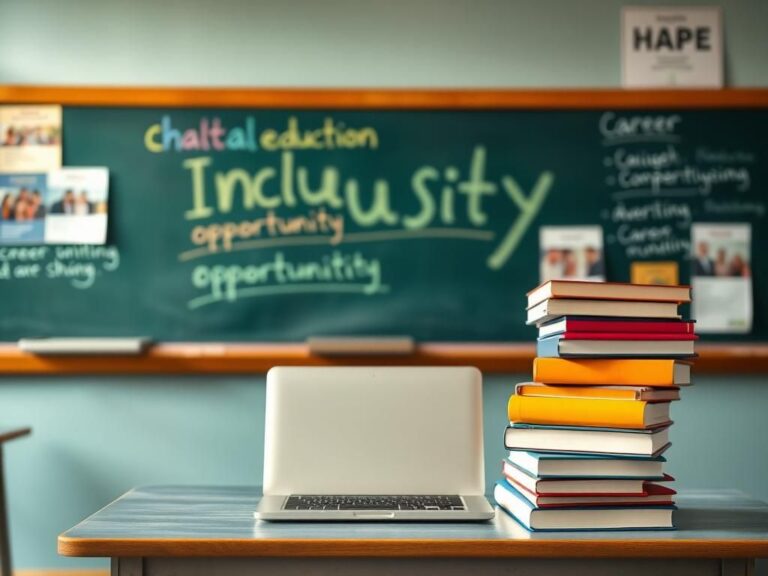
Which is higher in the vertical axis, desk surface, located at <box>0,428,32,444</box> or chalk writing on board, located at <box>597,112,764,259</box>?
chalk writing on board, located at <box>597,112,764,259</box>

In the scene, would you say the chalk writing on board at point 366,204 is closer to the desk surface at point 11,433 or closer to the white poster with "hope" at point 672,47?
the white poster with "hope" at point 672,47

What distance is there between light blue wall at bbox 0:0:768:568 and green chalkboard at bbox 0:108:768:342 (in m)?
0.15

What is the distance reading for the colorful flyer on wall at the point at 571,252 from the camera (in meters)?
2.91

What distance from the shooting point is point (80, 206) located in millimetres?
2926

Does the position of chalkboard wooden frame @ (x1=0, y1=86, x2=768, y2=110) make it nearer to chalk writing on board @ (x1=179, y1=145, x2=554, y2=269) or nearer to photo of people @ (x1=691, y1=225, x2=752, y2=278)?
chalk writing on board @ (x1=179, y1=145, x2=554, y2=269)

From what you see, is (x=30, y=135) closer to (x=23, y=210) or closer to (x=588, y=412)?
(x=23, y=210)

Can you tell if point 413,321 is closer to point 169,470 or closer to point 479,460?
point 169,470

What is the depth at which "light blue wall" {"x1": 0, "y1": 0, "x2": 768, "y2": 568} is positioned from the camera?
9.48 ft

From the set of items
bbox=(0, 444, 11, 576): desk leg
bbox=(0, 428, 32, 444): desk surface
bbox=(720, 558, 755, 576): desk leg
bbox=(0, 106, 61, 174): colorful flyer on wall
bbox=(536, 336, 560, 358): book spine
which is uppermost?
bbox=(0, 106, 61, 174): colorful flyer on wall

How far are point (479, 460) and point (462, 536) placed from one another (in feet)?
0.81

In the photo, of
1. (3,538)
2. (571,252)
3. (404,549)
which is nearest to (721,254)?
(571,252)

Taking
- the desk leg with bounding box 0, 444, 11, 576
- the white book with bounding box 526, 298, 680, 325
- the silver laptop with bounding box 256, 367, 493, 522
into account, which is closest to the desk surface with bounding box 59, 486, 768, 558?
the silver laptop with bounding box 256, 367, 493, 522

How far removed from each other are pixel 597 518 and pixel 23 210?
2.23 metres

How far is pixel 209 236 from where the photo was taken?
2.93m
